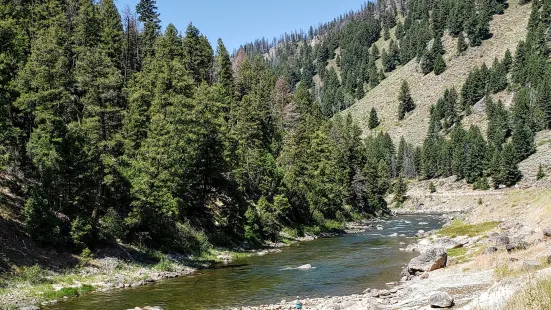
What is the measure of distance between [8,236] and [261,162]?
39039 mm

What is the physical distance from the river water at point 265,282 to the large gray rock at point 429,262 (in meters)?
2.23

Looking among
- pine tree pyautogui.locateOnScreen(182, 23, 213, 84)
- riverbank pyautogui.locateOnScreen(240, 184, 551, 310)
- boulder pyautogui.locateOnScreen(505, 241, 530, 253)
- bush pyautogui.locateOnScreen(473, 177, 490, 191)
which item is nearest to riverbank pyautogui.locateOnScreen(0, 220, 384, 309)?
riverbank pyautogui.locateOnScreen(240, 184, 551, 310)

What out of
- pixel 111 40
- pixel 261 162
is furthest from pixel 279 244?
pixel 111 40

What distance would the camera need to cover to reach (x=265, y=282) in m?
34.8

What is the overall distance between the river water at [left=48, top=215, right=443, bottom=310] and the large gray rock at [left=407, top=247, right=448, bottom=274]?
2.23 m

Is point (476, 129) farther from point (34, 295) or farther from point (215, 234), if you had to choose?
point (34, 295)

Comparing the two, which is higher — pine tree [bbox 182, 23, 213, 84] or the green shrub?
pine tree [bbox 182, 23, 213, 84]

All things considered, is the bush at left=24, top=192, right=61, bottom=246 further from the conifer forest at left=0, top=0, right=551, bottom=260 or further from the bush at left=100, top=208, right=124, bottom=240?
the bush at left=100, top=208, right=124, bottom=240

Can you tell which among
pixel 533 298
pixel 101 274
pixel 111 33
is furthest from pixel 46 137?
pixel 111 33

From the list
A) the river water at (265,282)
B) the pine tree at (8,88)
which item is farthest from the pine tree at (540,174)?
the pine tree at (8,88)

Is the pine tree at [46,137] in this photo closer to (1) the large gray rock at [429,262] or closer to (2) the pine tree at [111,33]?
(2) the pine tree at [111,33]

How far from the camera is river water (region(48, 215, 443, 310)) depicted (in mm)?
29047

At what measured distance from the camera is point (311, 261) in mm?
44750

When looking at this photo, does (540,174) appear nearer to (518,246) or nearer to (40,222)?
(518,246)
